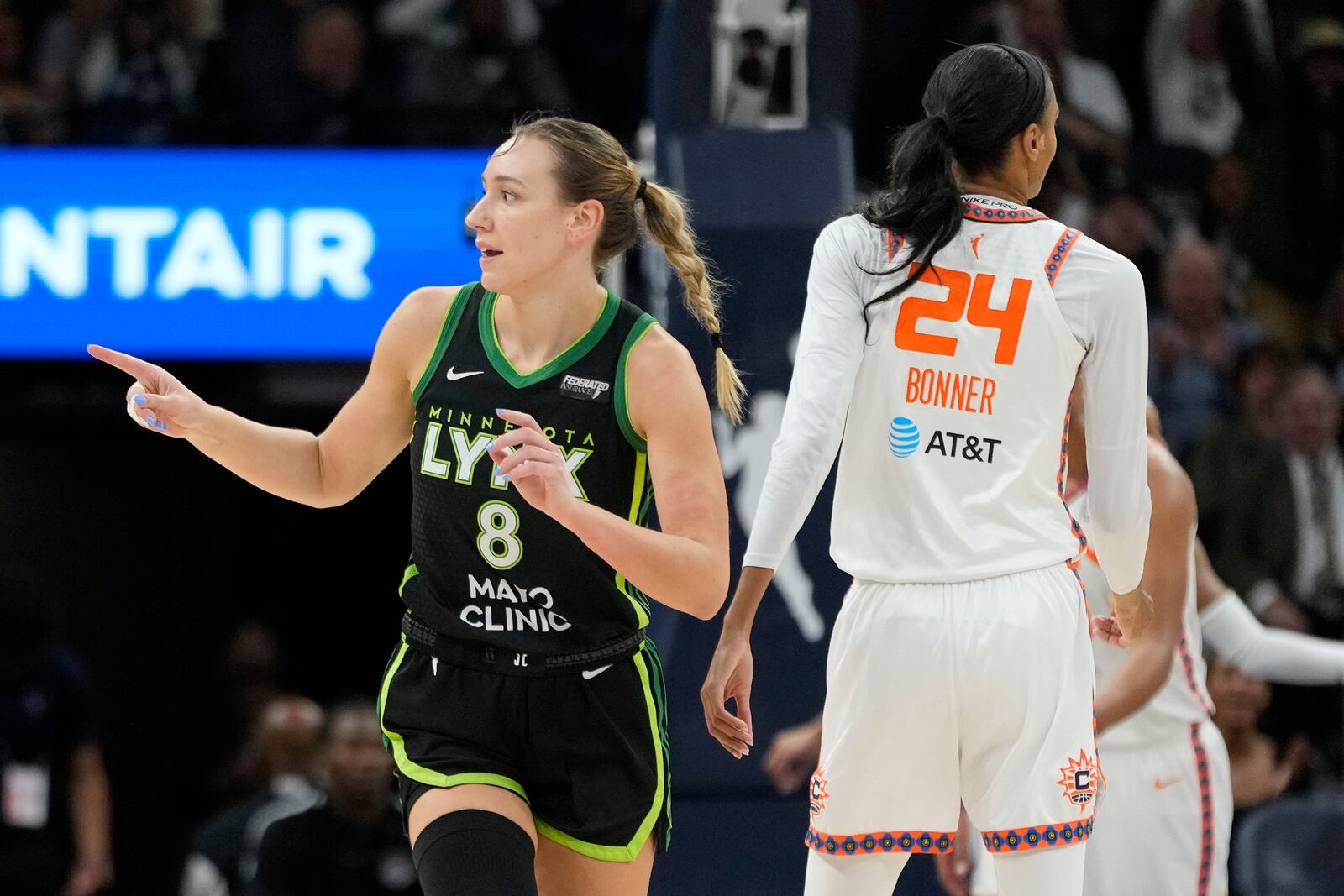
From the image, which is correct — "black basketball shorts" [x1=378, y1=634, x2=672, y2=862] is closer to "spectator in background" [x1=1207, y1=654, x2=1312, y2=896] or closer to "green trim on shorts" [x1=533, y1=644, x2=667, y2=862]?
"green trim on shorts" [x1=533, y1=644, x2=667, y2=862]

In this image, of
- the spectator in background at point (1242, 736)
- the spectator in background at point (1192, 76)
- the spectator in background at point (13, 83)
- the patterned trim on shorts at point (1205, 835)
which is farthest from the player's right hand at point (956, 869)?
the spectator in background at point (1192, 76)

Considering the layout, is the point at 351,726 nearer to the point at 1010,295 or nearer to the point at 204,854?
the point at 204,854

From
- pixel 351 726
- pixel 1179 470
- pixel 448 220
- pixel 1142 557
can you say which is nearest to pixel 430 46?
pixel 448 220

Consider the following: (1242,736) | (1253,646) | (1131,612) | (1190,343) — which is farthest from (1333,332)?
(1131,612)

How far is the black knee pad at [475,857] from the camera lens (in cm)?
296

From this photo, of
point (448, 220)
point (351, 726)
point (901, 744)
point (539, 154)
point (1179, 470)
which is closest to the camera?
point (901, 744)

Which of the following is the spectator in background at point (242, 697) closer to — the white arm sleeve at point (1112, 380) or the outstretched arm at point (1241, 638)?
the outstretched arm at point (1241, 638)

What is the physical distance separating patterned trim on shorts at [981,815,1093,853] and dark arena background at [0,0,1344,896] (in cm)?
298

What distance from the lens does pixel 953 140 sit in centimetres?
321

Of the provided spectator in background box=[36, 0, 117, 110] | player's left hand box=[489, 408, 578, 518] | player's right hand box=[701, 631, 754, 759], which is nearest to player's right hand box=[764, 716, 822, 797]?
player's right hand box=[701, 631, 754, 759]

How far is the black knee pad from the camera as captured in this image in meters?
2.96

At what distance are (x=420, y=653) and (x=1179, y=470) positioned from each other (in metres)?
1.68

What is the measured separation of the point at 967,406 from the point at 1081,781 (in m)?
0.64

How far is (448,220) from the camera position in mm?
7895
